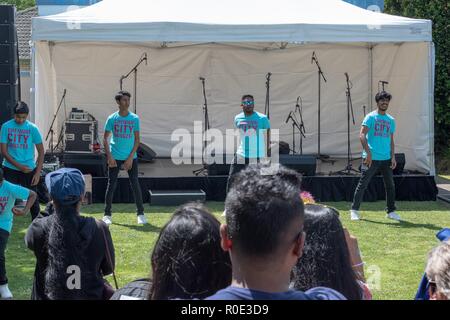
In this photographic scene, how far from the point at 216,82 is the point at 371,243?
24.3ft

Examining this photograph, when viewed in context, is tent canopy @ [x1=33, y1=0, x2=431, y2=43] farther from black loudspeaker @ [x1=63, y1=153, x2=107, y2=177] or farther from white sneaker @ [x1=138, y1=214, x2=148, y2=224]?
white sneaker @ [x1=138, y1=214, x2=148, y2=224]

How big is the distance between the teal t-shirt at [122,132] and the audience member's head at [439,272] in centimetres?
657

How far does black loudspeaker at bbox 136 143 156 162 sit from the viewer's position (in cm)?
1405

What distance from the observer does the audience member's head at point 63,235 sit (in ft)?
11.0

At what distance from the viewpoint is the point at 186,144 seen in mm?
14914

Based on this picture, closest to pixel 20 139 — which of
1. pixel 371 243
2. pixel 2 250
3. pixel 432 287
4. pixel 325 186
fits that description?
pixel 2 250

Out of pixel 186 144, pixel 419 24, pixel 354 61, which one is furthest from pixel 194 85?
pixel 419 24

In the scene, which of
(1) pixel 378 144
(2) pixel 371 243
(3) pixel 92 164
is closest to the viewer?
(2) pixel 371 243

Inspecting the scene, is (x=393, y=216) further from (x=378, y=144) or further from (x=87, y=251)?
→ (x=87, y=251)

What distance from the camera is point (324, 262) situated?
2.70 metres

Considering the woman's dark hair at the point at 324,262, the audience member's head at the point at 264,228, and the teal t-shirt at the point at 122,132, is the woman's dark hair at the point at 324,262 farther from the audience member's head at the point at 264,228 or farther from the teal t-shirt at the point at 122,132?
the teal t-shirt at the point at 122,132

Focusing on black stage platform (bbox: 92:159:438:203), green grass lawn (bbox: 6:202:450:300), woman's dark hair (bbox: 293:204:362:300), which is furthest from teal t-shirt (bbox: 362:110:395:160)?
woman's dark hair (bbox: 293:204:362:300)

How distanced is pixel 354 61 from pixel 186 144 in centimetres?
397
